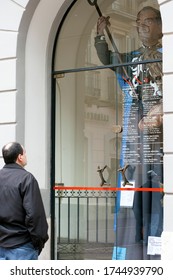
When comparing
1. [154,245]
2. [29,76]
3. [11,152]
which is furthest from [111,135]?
[11,152]

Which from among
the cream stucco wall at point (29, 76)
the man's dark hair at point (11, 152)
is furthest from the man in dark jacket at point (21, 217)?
the cream stucco wall at point (29, 76)

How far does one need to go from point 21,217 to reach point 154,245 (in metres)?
2.61

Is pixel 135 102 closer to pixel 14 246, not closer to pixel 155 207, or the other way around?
pixel 155 207

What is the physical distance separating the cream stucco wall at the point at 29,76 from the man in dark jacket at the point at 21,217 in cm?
258

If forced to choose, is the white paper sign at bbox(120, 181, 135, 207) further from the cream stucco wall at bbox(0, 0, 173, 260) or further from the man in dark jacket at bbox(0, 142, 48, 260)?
the man in dark jacket at bbox(0, 142, 48, 260)

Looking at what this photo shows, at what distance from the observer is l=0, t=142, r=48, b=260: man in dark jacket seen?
641cm

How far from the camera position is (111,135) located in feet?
29.7

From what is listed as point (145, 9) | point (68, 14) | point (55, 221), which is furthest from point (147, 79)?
point (55, 221)

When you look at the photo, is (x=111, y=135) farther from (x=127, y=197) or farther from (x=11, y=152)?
(x=11, y=152)

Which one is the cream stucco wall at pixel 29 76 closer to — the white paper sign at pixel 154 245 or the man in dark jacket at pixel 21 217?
the white paper sign at pixel 154 245

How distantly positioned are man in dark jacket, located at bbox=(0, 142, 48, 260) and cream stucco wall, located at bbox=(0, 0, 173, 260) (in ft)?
8.47

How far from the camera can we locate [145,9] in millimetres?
8875

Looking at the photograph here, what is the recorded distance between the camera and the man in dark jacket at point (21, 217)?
252 inches

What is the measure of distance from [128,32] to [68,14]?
105 centimetres
